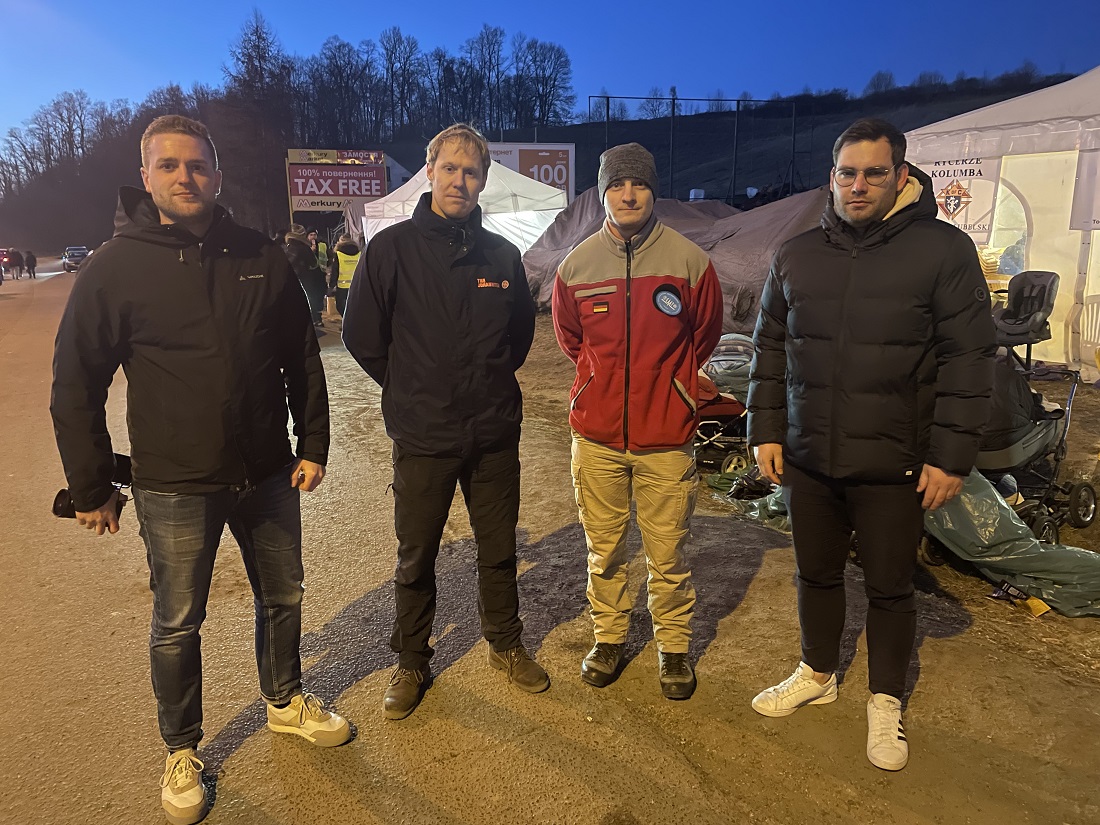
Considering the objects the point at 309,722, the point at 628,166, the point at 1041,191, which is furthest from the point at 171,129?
the point at 1041,191

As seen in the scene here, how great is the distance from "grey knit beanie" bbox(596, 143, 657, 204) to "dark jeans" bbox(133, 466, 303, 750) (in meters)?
1.63

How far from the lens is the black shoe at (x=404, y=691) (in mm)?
2855

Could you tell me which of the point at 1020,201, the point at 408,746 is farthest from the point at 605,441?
the point at 1020,201

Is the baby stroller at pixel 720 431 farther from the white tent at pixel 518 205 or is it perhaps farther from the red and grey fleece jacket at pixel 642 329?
the white tent at pixel 518 205

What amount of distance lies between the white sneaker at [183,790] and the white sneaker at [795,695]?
198 centimetres

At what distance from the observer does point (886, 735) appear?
2584 mm

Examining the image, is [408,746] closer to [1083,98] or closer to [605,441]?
[605,441]

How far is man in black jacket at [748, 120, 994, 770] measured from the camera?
2.33 meters

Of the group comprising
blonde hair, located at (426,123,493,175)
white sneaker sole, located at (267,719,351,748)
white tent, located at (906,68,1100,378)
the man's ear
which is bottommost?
white sneaker sole, located at (267,719,351,748)

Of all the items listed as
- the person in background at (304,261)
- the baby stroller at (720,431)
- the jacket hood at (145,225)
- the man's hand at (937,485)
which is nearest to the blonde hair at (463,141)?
the jacket hood at (145,225)

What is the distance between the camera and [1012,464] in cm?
412

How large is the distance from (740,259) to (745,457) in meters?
5.85

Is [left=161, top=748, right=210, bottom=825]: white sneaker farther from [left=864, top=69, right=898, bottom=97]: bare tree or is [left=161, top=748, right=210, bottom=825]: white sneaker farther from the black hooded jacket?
[left=864, top=69, right=898, bottom=97]: bare tree

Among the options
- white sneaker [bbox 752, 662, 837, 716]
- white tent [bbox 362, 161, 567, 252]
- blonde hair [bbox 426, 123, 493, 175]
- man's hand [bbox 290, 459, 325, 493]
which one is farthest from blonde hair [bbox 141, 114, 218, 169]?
white tent [bbox 362, 161, 567, 252]
